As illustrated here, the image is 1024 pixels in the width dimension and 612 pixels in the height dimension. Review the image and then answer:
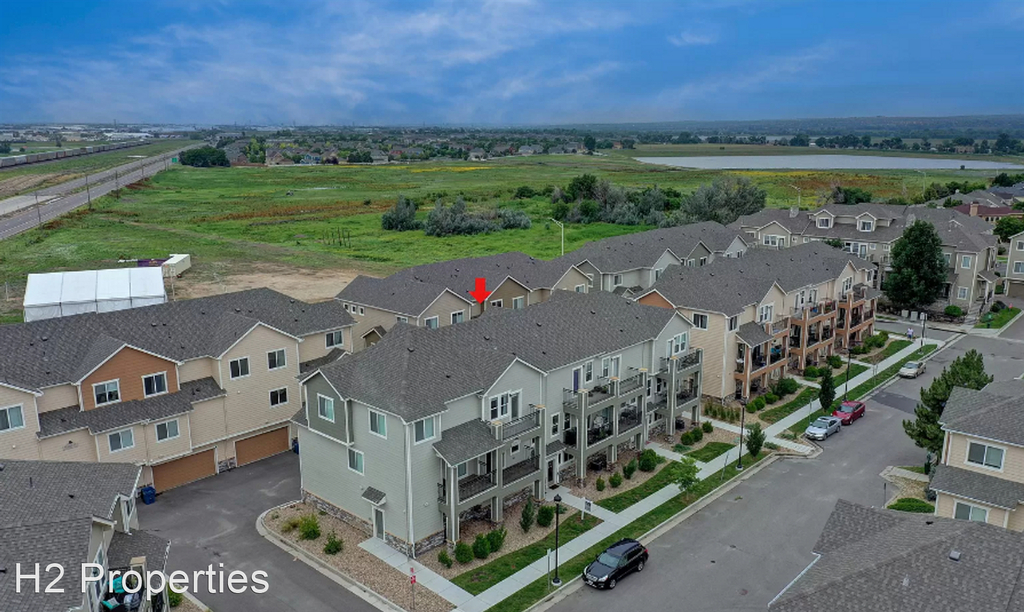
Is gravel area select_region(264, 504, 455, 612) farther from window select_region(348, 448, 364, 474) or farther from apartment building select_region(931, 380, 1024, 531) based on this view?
apartment building select_region(931, 380, 1024, 531)

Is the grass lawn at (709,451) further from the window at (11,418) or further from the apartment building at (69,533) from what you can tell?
the window at (11,418)

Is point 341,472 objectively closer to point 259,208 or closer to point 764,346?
point 764,346

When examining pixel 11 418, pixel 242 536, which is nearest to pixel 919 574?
pixel 242 536

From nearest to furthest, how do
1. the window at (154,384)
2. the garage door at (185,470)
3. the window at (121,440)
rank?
the window at (121,440)
the window at (154,384)
the garage door at (185,470)

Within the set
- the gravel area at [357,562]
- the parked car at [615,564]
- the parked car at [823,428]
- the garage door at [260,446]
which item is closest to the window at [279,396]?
the garage door at [260,446]

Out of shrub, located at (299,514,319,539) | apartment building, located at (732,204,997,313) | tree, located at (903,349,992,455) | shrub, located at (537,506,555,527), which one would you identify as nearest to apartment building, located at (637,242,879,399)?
tree, located at (903,349,992,455)

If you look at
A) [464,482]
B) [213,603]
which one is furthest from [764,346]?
[213,603]

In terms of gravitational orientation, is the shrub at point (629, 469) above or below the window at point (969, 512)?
below
